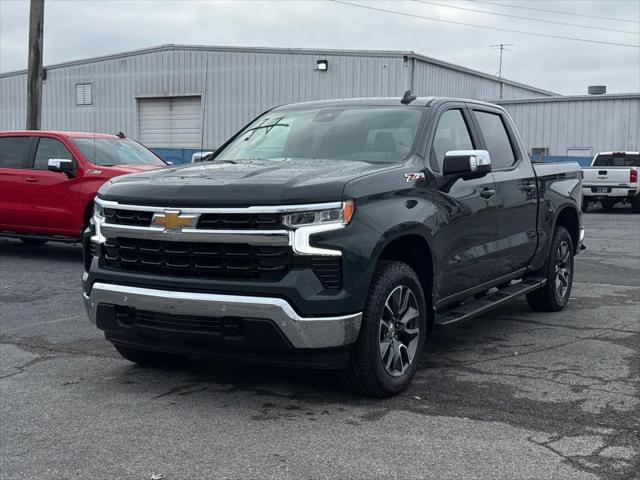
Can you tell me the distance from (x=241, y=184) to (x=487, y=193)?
7.68 ft

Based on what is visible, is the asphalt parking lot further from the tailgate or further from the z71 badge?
the tailgate

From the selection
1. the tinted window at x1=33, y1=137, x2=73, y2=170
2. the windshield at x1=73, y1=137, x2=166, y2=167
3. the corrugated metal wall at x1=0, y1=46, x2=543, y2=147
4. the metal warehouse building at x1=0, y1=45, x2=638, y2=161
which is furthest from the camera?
the metal warehouse building at x1=0, y1=45, x2=638, y2=161

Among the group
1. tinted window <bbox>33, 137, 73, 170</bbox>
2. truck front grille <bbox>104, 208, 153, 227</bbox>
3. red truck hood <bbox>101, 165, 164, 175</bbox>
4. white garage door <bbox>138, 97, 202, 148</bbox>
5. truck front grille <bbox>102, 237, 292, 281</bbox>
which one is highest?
white garage door <bbox>138, 97, 202, 148</bbox>

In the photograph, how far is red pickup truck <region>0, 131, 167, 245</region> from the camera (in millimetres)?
11133

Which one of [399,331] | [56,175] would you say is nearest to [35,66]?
[56,175]

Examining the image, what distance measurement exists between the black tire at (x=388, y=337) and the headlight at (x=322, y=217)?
0.46 metres

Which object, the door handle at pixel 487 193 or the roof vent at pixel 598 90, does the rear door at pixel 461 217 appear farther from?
the roof vent at pixel 598 90

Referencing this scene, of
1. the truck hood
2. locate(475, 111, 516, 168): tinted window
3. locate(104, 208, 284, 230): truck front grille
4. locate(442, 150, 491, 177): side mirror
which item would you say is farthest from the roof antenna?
locate(104, 208, 284, 230): truck front grille

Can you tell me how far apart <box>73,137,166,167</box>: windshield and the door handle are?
6517 millimetres

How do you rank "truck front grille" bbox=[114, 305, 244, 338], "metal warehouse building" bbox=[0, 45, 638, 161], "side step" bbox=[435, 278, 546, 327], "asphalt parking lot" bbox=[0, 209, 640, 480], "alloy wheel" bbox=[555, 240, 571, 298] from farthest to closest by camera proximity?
1. "metal warehouse building" bbox=[0, 45, 638, 161]
2. "alloy wheel" bbox=[555, 240, 571, 298]
3. "side step" bbox=[435, 278, 546, 327]
4. "truck front grille" bbox=[114, 305, 244, 338]
5. "asphalt parking lot" bbox=[0, 209, 640, 480]

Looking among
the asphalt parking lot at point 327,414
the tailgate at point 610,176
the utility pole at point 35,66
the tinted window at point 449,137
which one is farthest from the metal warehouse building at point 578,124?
the tinted window at point 449,137

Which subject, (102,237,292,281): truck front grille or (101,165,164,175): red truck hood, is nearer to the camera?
(102,237,292,281): truck front grille

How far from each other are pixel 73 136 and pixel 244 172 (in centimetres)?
735

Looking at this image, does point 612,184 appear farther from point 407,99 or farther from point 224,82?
point 407,99
